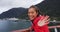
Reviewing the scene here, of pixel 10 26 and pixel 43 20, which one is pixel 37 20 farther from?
pixel 10 26

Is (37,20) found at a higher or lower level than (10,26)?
higher

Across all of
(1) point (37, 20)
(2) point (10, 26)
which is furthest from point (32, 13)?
(2) point (10, 26)

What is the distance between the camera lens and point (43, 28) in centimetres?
78

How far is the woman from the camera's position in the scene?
0.77 metres

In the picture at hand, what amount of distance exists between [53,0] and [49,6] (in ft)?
1.65

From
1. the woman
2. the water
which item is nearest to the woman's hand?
the woman

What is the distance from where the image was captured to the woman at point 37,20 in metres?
0.77

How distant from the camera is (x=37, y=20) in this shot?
77 cm

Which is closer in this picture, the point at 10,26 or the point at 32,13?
the point at 32,13

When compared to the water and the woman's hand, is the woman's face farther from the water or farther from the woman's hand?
the water

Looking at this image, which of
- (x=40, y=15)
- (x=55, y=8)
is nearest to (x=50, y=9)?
(x=55, y=8)

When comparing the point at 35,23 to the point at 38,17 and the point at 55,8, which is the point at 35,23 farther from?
the point at 55,8

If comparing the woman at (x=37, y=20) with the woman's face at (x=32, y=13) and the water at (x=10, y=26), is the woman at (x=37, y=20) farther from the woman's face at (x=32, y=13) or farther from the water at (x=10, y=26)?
the water at (x=10, y=26)

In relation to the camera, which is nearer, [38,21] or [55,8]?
[38,21]
